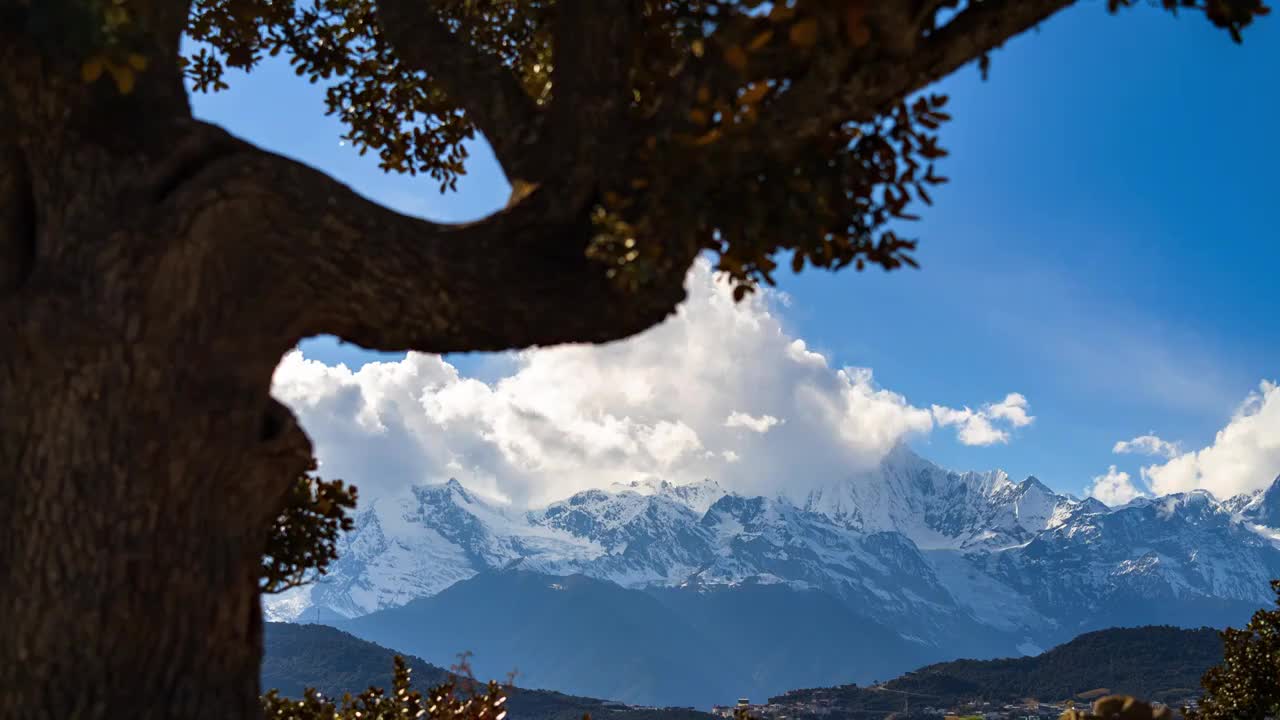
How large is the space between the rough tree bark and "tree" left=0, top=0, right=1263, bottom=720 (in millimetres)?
12

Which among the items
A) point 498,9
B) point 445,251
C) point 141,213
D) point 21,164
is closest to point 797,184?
point 445,251

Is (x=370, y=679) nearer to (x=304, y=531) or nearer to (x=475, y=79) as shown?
(x=304, y=531)

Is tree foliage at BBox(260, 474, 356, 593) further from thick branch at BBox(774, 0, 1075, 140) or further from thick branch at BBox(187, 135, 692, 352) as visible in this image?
thick branch at BBox(774, 0, 1075, 140)

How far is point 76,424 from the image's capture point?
15.2ft

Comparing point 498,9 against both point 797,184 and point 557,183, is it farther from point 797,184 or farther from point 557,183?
point 797,184

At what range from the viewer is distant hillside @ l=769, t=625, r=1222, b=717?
5581 inches

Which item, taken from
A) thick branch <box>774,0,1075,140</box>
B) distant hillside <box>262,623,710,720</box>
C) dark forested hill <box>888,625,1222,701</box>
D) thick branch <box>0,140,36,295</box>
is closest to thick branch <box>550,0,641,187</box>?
thick branch <box>774,0,1075,140</box>

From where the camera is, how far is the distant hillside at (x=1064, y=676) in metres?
142

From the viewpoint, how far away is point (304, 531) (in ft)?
27.0

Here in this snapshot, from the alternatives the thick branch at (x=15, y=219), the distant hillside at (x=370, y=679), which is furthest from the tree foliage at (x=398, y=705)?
the distant hillside at (x=370, y=679)

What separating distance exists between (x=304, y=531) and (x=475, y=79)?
4.39 m

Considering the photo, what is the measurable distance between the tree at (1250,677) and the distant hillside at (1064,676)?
5229 inches

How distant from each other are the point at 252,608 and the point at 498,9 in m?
6.31

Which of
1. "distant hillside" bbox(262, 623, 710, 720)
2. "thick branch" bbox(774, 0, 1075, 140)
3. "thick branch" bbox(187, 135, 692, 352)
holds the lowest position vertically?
"distant hillside" bbox(262, 623, 710, 720)
